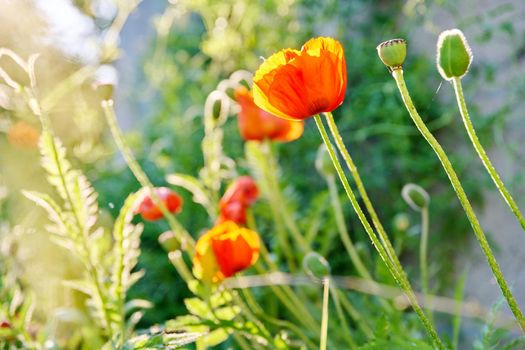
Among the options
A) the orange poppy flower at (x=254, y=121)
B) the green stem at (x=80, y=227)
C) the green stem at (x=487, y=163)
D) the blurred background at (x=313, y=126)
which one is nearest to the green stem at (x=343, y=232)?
the orange poppy flower at (x=254, y=121)

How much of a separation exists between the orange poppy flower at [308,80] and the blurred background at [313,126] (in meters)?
0.67

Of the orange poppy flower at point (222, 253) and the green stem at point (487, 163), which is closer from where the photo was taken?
the green stem at point (487, 163)

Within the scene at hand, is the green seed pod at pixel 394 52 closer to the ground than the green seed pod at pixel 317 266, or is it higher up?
higher up

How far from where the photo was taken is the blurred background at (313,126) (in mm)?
1387

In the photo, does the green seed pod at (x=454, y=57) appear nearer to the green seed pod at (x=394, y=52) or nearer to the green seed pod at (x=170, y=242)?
the green seed pod at (x=394, y=52)

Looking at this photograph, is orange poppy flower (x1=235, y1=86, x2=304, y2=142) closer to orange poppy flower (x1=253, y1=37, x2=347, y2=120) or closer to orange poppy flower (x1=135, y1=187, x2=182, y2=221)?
orange poppy flower (x1=135, y1=187, x2=182, y2=221)

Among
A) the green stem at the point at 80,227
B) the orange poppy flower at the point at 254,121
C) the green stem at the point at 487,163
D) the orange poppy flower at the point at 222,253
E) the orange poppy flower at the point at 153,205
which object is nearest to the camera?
the green stem at the point at 487,163

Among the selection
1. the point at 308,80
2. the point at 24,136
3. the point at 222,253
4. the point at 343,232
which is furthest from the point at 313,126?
the point at 308,80

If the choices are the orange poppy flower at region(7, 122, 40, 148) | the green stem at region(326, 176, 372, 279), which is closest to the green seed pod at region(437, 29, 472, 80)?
the green stem at region(326, 176, 372, 279)

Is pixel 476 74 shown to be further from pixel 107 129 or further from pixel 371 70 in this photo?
pixel 107 129

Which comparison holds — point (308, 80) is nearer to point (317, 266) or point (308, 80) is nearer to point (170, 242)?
point (317, 266)

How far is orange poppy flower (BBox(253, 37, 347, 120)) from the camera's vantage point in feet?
1.75

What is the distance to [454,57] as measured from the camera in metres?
0.51

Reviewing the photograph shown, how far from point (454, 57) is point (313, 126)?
4.14 feet
